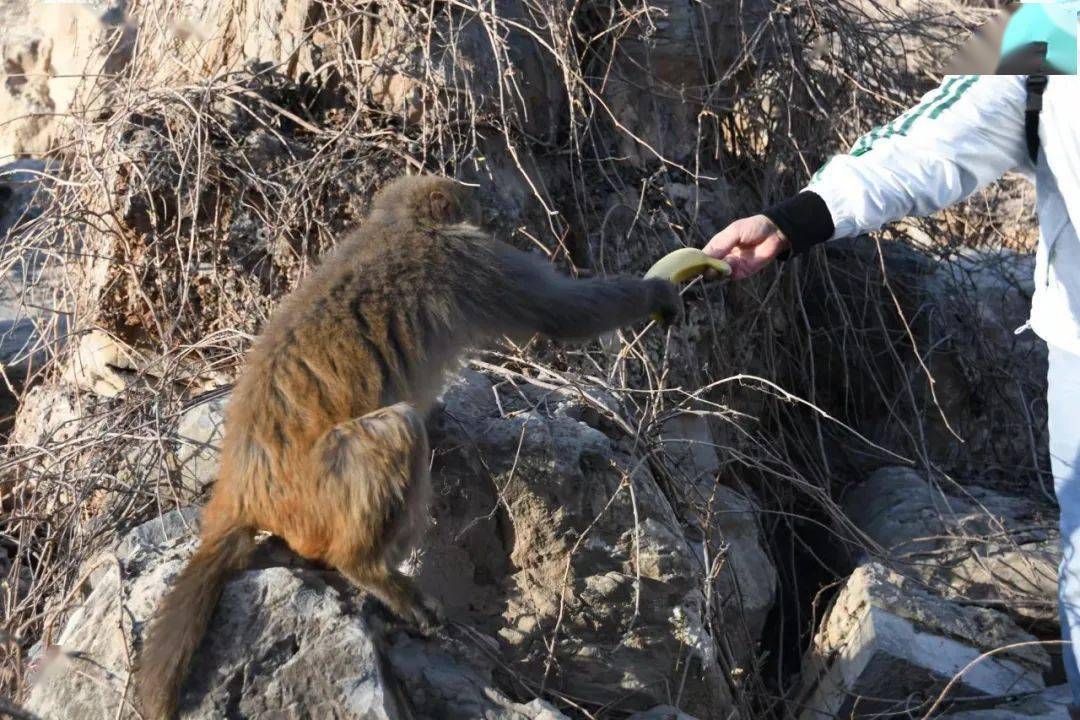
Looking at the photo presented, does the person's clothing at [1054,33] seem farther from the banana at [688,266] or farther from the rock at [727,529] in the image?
the rock at [727,529]

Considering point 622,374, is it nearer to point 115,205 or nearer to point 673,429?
point 673,429

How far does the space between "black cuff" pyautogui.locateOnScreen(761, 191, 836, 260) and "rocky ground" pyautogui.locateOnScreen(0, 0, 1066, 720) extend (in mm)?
969

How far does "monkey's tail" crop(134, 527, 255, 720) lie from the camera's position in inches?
104

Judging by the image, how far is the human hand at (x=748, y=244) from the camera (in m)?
3.28

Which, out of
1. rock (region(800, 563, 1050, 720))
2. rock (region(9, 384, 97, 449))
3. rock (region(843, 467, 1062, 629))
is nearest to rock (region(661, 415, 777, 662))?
rock (region(800, 563, 1050, 720))

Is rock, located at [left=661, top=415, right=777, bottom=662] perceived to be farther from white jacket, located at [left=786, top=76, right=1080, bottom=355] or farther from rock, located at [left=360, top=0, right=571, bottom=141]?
rock, located at [left=360, top=0, right=571, bottom=141]

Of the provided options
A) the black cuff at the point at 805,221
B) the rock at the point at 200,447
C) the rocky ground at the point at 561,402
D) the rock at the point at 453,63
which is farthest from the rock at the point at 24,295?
the black cuff at the point at 805,221

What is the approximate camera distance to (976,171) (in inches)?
120

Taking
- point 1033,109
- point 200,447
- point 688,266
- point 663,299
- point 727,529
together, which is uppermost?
point 1033,109

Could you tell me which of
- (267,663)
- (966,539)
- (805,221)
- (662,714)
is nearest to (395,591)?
(267,663)

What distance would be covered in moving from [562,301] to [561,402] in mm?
497

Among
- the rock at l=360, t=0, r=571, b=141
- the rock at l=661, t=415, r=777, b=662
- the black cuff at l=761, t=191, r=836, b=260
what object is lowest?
the rock at l=661, t=415, r=777, b=662

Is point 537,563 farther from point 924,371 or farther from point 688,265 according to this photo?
point 924,371

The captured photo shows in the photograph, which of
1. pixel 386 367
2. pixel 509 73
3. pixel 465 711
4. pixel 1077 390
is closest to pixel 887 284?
pixel 509 73
